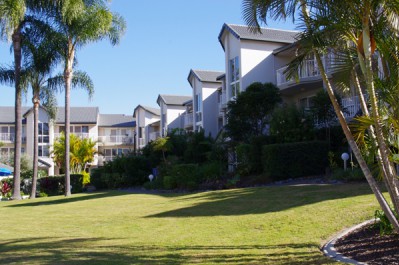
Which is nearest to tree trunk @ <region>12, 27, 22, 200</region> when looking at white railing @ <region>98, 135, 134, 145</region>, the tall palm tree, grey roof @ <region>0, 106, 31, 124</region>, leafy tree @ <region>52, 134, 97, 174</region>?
the tall palm tree

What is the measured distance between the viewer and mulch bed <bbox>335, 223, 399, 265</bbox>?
6.65 m

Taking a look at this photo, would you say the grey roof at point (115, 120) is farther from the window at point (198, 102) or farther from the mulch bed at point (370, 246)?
the mulch bed at point (370, 246)

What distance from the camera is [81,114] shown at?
66.0m

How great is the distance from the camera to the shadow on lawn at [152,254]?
24.4 ft

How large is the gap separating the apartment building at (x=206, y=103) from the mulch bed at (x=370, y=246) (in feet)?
105

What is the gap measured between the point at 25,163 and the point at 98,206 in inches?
1326

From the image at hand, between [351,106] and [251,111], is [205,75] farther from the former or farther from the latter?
[351,106]

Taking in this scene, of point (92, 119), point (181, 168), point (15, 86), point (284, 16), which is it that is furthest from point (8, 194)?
point (92, 119)

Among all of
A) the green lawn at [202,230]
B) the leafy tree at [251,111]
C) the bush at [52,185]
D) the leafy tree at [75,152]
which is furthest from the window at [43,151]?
the green lawn at [202,230]

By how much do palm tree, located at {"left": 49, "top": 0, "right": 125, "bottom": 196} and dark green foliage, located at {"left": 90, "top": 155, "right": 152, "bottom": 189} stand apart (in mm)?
4977

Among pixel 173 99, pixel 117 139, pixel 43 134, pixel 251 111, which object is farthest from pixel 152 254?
pixel 117 139

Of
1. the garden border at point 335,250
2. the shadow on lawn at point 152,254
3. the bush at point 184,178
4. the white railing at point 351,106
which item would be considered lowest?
the shadow on lawn at point 152,254

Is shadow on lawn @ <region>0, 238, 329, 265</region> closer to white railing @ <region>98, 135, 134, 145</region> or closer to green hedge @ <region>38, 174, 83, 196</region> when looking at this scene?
green hedge @ <region>38, 174, 83, 196</region>

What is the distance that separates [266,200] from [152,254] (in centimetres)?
606
